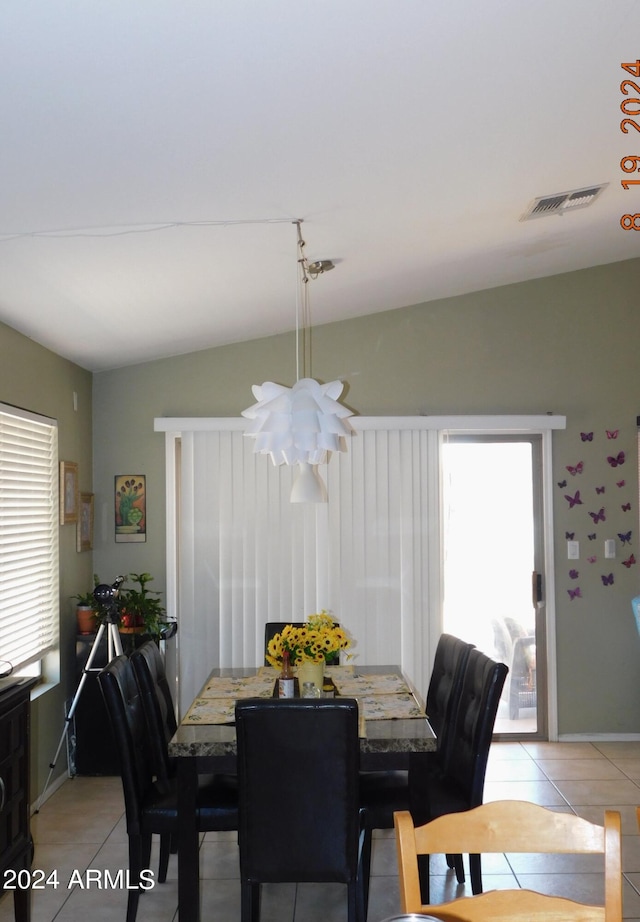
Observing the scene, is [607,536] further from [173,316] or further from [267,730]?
[267,730]

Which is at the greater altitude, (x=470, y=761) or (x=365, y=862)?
(x=470, y=761)

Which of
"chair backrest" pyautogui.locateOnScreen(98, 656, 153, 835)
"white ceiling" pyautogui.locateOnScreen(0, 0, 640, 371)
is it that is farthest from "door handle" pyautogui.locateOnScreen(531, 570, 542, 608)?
"chair backrest" pyautogui.locateOnScreen(98, 656, 153, 835)

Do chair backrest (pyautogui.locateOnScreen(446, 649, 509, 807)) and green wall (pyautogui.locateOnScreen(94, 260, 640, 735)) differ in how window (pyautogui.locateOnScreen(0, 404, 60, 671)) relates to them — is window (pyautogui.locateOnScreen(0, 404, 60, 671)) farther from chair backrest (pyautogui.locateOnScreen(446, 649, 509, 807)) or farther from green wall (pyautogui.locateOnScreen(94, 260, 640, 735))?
chair backrest (pyautogui.locateOnScreen(446, 649, 509, 807))

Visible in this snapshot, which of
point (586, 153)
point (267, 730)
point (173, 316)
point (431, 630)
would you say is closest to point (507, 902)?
point (267, 730)

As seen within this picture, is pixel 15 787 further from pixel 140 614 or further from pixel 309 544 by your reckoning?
Result: pixel 309 544

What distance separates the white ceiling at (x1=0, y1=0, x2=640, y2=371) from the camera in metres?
→ 2.12

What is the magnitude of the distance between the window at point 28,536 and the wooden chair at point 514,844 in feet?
9.83

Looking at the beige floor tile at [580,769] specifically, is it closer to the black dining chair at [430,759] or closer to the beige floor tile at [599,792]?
the beige floor tile at [599,792]

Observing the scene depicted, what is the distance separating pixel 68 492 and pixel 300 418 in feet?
8.15

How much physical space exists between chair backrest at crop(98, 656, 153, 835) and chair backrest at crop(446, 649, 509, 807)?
4.11ft

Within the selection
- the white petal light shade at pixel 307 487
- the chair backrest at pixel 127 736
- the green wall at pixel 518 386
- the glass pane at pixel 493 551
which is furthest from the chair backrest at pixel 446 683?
the green wall at pixel 518 386

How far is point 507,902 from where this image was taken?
1.70 m

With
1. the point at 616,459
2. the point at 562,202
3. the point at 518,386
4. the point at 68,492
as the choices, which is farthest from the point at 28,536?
the point at 616,459

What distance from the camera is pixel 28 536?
467 cm
